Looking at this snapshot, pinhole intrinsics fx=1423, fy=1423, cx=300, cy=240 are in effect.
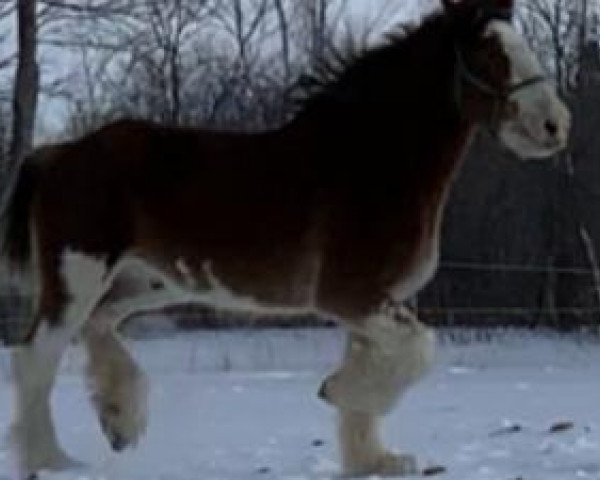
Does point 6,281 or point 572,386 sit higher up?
point 6,281

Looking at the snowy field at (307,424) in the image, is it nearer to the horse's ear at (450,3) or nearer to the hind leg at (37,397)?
the hind leg at (37,397)

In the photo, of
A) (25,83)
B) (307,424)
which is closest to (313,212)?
(307,424)

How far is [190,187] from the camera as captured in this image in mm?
5738

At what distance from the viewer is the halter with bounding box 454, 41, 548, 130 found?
214 inches

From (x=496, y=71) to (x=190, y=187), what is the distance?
4.27ft

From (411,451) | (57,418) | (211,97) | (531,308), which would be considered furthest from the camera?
(211,97)

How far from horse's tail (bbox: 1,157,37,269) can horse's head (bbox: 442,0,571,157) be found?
193cm

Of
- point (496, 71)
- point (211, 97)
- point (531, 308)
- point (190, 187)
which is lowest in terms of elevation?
point (531, 308)

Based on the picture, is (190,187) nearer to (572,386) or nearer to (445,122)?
(445,122)

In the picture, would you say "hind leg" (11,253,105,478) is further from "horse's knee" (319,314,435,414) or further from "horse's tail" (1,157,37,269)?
"horse's knee" (319,314,435,414)

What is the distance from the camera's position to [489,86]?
549 cm

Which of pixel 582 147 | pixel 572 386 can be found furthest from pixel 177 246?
pixel 582 147

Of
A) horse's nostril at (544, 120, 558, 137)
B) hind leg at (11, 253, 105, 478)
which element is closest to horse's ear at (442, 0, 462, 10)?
horse's nostril at (544, 120, 558, 137)

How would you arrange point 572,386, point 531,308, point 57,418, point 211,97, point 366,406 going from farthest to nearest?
point 211,97 < point 531,308 < point 572,386 < point 57,418 < point 366,406
